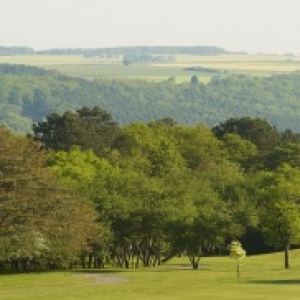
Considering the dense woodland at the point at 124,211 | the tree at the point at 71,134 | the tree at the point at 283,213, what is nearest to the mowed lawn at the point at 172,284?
the tree at the point at 283,213

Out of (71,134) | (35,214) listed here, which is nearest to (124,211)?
(35,214)

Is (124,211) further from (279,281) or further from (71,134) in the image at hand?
(71,134)

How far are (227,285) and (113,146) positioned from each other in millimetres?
72220

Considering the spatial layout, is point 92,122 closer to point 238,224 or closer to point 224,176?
point 224,176

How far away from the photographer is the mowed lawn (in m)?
49.7

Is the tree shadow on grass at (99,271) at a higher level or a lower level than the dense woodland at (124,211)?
lower

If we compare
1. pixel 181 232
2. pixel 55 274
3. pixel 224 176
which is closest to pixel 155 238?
pixel 181 232

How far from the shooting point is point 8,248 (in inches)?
2687

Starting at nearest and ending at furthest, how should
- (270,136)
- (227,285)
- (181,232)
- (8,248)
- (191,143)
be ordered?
1. (227,285)
2. (8,248)
3. (181,232)
4. (191,143)
5. (270,136)

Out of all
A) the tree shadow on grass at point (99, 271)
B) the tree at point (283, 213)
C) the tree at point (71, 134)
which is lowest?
the tree shadow on grass at point (99, 271)

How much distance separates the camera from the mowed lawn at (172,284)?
49.7 metres

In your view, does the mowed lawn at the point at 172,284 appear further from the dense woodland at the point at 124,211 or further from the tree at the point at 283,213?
the dense woodland at the point at 124,211

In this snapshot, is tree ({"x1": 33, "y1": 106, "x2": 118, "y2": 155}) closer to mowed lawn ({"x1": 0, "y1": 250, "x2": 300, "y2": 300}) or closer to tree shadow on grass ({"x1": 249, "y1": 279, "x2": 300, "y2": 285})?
mowed lawn ({"x1": 0, "y1": 250, "x2": 300, "y2": 300})

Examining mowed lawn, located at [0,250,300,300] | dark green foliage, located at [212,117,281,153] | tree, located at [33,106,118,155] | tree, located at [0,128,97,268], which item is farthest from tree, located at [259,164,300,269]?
dark green foliage, located at [212,117,281,153]
